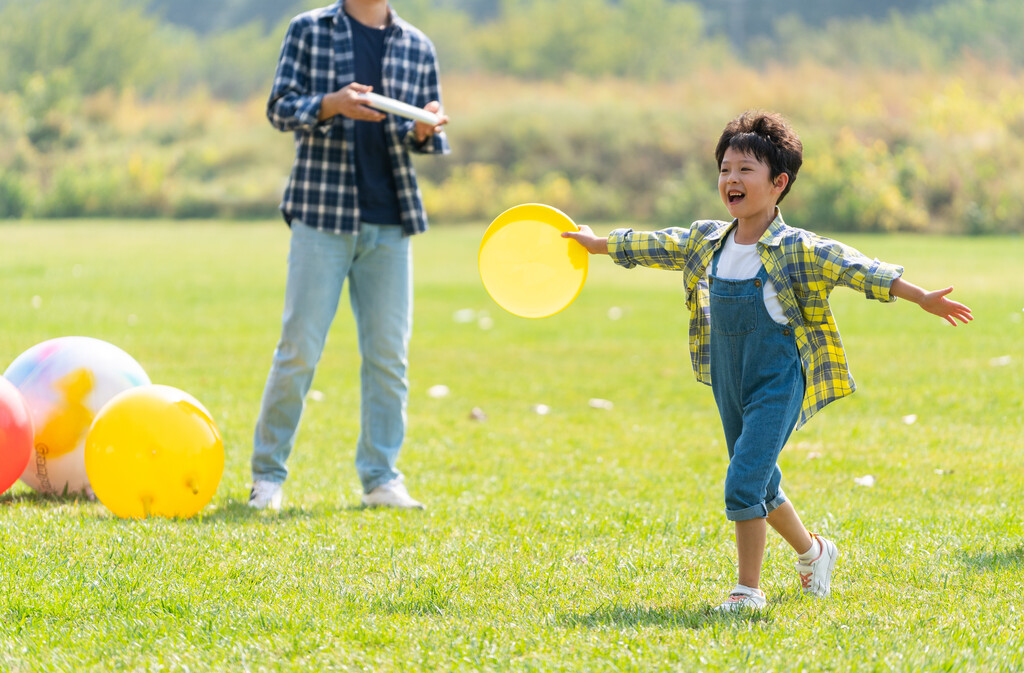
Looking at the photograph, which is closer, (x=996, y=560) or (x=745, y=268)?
(x=745, y=268)

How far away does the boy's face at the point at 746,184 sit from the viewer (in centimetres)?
365

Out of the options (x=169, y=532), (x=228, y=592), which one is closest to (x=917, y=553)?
(x=228, y=592)

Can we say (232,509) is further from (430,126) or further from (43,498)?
(430,126)

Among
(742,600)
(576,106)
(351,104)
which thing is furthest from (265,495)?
(576,106)

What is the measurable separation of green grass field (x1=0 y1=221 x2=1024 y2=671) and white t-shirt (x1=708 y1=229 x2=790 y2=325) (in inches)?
36.6

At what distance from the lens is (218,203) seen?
27.8 m

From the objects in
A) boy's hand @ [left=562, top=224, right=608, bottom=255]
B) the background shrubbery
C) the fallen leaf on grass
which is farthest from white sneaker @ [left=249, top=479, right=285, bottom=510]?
the background shrubbery

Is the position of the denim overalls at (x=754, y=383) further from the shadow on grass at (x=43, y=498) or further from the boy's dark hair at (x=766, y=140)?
the shadow on grass at (x=43, y=498)

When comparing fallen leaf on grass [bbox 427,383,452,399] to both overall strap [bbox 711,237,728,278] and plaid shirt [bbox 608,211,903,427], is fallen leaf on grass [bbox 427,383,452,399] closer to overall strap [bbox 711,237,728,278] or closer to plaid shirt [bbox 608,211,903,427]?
plaid shirt [bbox 608,211,903,427]

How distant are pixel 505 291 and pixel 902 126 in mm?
24577

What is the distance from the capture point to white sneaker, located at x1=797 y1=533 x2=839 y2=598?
3.73 m

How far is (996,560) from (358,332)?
272 centimetres

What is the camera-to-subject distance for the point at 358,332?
5031 mm

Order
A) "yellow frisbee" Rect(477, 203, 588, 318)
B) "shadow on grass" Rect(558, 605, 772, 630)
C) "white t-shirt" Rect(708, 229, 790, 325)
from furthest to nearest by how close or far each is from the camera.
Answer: "yellow frisbee" Rect(477, 203, 588, 318)
"white t-shirt" Rect(708, 229, 790, 325)
"shadow on grass" Rect(558, 605, 772, 630)
